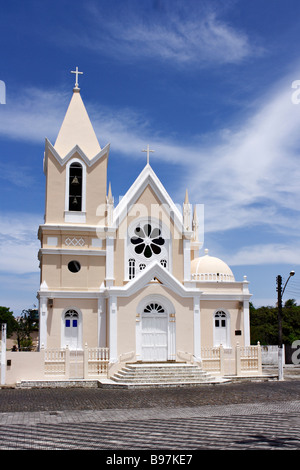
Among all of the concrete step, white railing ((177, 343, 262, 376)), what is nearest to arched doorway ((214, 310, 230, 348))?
white railing ((177, 343, 262, 376))

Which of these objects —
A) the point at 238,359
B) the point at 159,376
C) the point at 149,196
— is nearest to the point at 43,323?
the point at 159,376

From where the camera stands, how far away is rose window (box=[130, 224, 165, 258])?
94.8ft

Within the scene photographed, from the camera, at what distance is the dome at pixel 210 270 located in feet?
95.7

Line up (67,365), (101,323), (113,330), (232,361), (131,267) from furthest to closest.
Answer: (131,267) → (101,323) → (232,361) → (113,330) → (67,365)

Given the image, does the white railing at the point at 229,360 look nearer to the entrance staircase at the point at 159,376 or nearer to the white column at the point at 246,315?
Answer: the entrance staircase at the point at 159,376

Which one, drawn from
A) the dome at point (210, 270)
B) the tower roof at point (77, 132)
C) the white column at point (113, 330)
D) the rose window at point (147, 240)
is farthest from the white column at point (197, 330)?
the tower roof at point (77, 132)

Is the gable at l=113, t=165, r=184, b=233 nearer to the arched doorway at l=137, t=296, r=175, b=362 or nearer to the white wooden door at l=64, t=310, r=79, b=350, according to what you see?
the arched doorway at l=137, t=296, r=175, b=362

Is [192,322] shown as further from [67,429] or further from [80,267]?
[67,429]

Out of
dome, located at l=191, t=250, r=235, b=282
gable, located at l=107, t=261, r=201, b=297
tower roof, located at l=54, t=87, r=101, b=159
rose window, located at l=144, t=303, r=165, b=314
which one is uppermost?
tower roof, located at l=54, t=87, r=101, b=159

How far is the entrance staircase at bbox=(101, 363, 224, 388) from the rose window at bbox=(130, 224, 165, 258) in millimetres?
6695

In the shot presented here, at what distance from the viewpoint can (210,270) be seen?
29.4 meters

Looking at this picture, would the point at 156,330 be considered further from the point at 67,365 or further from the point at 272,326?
the point at 272,326

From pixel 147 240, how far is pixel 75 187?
4832 mm
